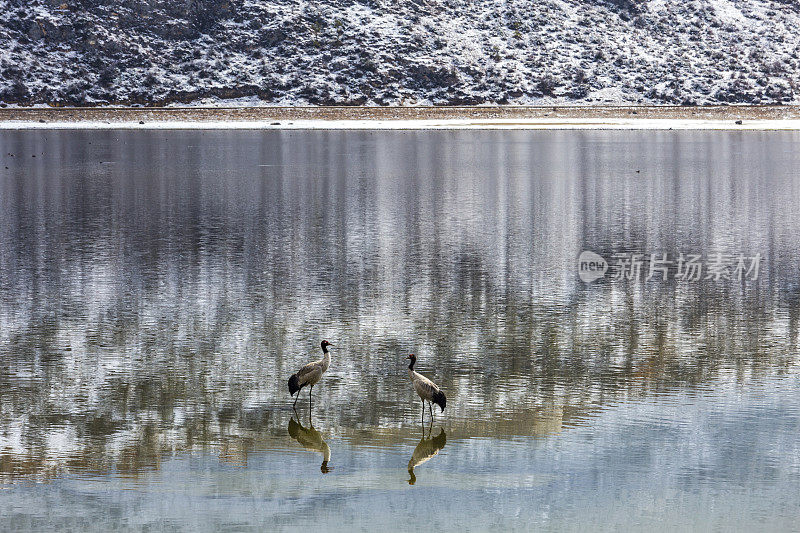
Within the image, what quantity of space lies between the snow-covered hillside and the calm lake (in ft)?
333

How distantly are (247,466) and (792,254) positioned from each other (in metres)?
15.4

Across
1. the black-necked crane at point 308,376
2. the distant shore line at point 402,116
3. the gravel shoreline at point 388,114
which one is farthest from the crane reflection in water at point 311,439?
the gravel shoreline at point 388,114

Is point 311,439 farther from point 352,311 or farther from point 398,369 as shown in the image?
point 352,311

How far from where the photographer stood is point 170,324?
50.8ft

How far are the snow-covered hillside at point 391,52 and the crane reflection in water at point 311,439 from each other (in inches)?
4673

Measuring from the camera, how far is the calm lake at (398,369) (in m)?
8.97

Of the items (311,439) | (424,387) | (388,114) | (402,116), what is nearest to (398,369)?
(424,387)

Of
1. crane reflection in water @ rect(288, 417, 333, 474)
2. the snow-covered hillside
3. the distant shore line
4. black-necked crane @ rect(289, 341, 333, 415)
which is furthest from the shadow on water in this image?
the snow-covered hillside

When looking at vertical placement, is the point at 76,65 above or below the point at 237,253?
A: above

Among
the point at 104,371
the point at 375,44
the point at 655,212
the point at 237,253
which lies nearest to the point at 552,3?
the point at 375,44

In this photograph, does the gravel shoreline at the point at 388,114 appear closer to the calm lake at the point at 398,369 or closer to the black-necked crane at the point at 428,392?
the calm lake at the point at 398,369

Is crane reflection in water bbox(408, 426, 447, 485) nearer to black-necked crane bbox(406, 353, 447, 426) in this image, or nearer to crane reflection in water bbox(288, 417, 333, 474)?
black-necked crane bbox(406, 353, 447, 426)

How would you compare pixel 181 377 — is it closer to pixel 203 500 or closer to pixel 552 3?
pixel 203 500

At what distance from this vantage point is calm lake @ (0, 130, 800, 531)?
8.97 meters
